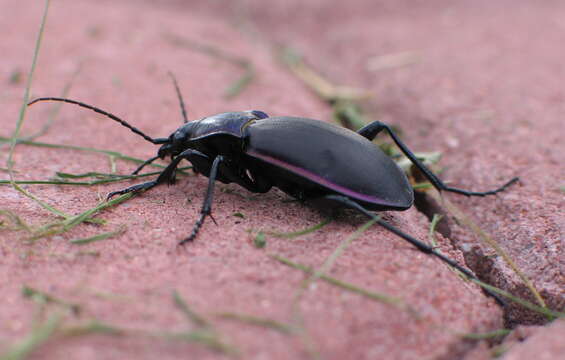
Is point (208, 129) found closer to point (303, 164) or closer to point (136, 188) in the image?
point (136, 188)

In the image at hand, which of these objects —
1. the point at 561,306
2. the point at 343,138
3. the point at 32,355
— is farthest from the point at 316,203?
the point at 32,355

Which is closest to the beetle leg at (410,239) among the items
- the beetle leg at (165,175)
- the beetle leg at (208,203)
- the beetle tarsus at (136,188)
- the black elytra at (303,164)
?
the black elytra at (303,164)

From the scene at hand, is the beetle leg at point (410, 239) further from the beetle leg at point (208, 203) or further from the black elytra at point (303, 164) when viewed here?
the beetle leg at point (208, 203)

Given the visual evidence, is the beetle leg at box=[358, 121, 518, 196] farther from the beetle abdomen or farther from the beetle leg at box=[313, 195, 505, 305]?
the beetle leg at box=[313, 195, 505, 305]

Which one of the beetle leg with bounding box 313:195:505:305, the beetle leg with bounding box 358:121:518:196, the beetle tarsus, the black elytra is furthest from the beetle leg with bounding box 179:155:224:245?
the beetle leg with bounding box 358:121:518:196

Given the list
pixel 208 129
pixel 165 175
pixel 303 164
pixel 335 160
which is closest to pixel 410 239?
pixel 335 160

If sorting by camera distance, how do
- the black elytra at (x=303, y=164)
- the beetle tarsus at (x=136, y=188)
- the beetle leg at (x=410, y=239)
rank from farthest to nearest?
the beetle tarsus at (x=136, y=188) → the black elytra at (x=303, y=164) → the beetle leg at (x=410, y=239)

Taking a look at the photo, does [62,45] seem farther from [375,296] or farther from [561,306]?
[561,306]
